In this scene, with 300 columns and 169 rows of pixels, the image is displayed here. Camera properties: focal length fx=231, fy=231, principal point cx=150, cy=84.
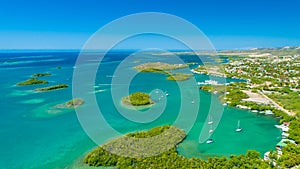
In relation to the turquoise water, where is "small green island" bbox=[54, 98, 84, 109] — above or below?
above

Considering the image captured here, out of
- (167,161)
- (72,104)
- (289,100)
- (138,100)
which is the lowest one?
(167,161)

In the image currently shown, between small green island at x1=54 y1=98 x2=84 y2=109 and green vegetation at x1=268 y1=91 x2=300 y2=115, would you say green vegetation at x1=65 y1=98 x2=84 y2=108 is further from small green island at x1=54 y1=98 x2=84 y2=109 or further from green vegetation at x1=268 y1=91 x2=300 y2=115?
green vegetation at x1=268 y1=91 x2=300 y2=115

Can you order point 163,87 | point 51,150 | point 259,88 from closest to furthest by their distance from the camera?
point 51,150
point 259,88
point 163,87

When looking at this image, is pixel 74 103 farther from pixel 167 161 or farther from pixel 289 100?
pixel 289 100

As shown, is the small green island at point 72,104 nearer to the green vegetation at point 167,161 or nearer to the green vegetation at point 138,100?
the green vegetation at point 138,100

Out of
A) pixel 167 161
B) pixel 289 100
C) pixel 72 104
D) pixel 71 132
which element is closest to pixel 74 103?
pixel 72 104

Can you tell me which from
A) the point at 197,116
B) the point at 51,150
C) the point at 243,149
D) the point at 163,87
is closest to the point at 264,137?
the point at 243,149

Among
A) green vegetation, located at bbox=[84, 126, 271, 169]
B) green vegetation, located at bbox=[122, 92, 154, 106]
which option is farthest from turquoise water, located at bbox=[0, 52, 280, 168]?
green vegetation, located at bbox=[122, 92, 154, 106]

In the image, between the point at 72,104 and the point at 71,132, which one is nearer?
the point at 71,132

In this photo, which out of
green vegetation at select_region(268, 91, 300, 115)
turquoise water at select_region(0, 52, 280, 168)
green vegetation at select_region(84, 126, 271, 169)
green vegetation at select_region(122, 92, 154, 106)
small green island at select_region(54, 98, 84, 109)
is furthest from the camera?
green vegetation at select_region(122, 92, 154, 106)

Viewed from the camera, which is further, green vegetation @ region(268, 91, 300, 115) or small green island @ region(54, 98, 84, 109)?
small green island @ region(54, 98, 84, 109)

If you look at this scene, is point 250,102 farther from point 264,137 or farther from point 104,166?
point 104,166
